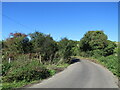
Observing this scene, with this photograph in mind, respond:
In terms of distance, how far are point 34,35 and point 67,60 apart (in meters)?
5.90

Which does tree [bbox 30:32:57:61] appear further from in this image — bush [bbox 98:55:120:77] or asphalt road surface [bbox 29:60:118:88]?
asphalt road surface [bbox 29:60:118:88]

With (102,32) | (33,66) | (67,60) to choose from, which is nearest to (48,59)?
(67,60)

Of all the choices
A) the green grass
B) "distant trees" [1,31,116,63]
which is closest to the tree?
"distant trees" [1,31,116,63]

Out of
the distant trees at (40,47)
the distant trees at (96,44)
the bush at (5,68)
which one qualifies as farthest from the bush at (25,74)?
the distant trees at (96,44)

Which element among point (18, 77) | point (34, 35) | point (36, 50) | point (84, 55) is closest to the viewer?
A: point (18, 77)

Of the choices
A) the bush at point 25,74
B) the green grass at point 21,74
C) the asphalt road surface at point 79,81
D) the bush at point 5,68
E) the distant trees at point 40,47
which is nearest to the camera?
the asphalt road surface at point 79,81

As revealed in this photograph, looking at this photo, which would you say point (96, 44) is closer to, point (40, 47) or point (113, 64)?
point (40, 47)

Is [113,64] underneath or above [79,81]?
above

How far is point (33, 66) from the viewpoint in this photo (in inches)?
403

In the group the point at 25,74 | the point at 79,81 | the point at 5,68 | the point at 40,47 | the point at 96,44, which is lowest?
the point at 79,81

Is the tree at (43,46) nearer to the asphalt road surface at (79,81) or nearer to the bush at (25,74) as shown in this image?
the asphalt road surface at (79,81)

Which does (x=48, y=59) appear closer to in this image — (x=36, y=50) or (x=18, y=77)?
(x=36, y=50)

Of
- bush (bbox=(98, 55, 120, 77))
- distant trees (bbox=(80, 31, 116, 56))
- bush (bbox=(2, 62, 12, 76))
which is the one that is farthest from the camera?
distant trees (bbox=(80, 31, 116, 56))

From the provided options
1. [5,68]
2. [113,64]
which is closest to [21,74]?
[5,68]
